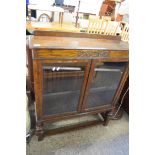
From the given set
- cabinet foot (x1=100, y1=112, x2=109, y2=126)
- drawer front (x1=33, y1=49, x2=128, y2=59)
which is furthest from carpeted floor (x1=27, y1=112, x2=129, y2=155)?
drawer front (x1=33, y1=49, x2=128, y2=59)

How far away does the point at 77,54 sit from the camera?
3.29 feet

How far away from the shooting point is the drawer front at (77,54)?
0.92 meters

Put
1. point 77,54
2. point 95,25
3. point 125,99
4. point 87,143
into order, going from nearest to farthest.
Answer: point 77,54
point 87,143
point 125,99
point 95,25

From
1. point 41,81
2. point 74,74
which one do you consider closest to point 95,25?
point 74,74

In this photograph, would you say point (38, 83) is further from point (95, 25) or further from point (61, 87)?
point (95, 25)

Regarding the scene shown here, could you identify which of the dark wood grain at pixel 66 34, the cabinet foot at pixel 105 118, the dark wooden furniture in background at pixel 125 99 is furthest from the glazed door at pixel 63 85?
the dark wooden furniture in background at pixel 125 99

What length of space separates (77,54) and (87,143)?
92 centimetres

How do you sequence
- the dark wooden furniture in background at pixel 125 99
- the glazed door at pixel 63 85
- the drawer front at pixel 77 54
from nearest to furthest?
the drawer front at pixel 77 54 < the glazed door at pixel 63 85 < the dark wooden furniture in background at pixel 125 99

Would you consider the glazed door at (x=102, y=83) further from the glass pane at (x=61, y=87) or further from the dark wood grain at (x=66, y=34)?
the dark wood grain at (x=66, y=34)

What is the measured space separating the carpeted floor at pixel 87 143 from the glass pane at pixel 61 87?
34 cm

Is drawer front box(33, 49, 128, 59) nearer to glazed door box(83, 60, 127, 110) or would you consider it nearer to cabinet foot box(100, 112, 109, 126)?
glazed door box(83, 60, 127, 110)
